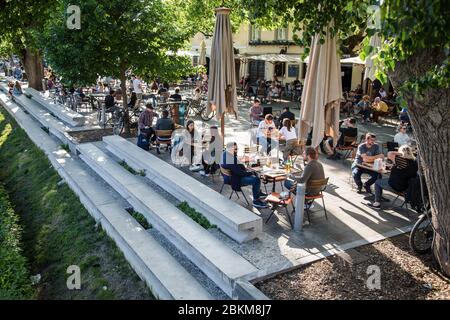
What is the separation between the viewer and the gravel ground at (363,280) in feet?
17.3

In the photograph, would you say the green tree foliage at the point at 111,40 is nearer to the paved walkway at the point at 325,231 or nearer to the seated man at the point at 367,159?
the paved walkway at the point at 325,231

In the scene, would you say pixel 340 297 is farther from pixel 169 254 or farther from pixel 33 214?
pixel 33 214

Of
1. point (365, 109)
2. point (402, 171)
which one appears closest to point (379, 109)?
point (365, 109)

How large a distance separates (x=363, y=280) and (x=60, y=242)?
235 inches

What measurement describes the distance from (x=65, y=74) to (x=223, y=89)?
546 centimetres

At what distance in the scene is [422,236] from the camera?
6715mm

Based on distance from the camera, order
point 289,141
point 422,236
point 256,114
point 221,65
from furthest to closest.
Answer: point 256,114, point 289,141, point 221,65, point 422,236

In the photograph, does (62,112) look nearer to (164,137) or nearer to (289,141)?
(164,137)

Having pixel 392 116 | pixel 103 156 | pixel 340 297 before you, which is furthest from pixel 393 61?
pixel 392 116

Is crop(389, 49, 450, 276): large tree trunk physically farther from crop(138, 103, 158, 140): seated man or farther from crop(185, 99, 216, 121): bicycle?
crop(185, 99, 216, 121): bicycle

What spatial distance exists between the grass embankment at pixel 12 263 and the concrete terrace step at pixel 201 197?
3078 mm

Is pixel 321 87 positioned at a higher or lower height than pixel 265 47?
lower

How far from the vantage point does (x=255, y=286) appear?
213 inches

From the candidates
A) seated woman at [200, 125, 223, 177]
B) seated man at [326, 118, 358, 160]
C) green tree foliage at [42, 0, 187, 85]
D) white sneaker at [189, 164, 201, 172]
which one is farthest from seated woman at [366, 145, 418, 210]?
green tree foliage at [42, 0, 187, 85]
